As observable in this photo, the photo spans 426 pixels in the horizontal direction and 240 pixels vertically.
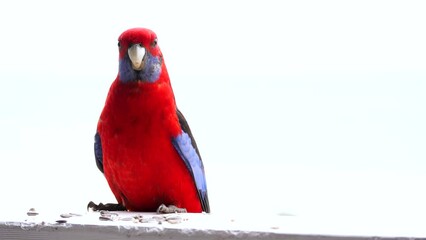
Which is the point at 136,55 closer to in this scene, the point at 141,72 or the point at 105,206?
the point at 141,72

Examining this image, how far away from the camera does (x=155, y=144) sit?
128 centimetres

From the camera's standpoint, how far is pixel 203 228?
2.54 ft

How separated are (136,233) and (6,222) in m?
0.18

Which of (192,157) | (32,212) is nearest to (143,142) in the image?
(192,157)

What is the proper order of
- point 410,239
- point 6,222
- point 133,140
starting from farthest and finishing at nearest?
1. point 133,140
2. point 6,222
3. point 410,239

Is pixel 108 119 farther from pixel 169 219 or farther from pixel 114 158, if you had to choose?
pixel 169 219

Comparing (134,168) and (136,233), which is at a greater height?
(134,168)

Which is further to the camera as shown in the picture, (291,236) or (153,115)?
(153,115)

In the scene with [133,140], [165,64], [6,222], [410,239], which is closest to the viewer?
[410,239]

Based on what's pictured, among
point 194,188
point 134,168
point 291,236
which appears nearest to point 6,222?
point 291,236

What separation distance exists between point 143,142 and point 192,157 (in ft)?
0.43

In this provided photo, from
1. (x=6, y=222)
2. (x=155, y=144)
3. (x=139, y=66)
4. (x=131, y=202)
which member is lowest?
(x=6, y=222)

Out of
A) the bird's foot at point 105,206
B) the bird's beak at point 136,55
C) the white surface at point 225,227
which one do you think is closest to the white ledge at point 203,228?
the white surface at point 225,227

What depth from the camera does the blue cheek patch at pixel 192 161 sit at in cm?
132
